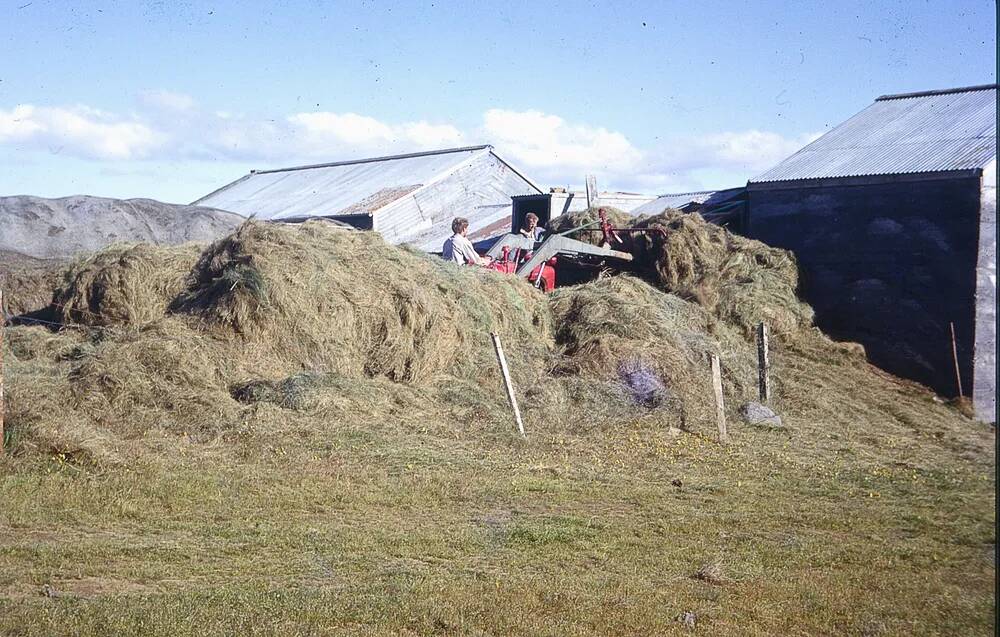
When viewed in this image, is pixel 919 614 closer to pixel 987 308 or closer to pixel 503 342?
pixel 503 342

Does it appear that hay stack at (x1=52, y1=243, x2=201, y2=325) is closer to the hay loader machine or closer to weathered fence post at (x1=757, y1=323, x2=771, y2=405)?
the hay loader machine

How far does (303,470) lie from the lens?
1015cm

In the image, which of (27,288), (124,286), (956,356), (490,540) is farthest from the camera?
A: (956,356)

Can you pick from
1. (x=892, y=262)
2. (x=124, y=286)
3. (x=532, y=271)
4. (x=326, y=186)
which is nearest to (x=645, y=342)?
(x=532, y=271)

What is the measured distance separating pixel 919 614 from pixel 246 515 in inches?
205

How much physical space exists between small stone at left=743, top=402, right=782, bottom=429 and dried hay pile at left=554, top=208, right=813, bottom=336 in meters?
4.35

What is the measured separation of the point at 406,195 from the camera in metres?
32.4

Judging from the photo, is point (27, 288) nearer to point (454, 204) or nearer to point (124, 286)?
point (124, 286)

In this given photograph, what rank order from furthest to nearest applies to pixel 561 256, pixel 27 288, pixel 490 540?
pixel 561 256
pixel 27 288
pixel 490 540

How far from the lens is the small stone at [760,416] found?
13.9m

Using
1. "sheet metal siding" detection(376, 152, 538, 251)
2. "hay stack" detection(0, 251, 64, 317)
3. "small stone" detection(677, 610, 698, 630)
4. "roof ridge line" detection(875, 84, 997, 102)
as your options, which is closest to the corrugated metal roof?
"roof ridge line" detection(875, 84, 997, 102)

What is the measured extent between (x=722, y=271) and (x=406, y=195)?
49.8 feet

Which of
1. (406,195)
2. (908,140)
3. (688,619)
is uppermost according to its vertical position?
(406,195)

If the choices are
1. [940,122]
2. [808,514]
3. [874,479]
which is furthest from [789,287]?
[808,514]
